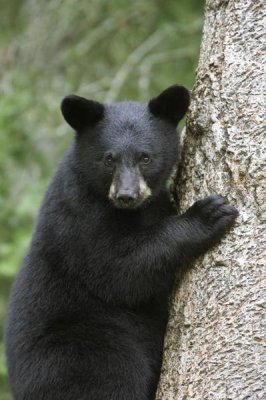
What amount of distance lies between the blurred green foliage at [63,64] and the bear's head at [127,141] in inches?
120

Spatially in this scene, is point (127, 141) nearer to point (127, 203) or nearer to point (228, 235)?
point (127, 203)

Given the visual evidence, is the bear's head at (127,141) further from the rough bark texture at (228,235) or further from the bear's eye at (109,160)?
the rough bark texture at (228,235)

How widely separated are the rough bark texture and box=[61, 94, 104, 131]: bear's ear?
2.30 ft

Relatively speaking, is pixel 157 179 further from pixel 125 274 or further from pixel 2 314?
pixel 2 314

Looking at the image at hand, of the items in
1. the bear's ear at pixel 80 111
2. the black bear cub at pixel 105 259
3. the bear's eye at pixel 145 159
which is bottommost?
the black bear cub at pixel 105 259

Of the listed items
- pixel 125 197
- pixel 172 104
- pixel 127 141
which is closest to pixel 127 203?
pixel 125 197

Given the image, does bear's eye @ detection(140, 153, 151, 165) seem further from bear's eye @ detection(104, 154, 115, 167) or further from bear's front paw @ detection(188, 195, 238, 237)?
bear's front paw @ detection(188, 195, 238, 237)

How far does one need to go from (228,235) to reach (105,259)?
0.84 m

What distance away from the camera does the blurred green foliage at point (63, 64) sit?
27.0 ft

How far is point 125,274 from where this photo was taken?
451 cm

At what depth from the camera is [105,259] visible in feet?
14.9

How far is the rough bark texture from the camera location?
3.77 meters

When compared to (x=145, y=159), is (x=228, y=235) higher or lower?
lower

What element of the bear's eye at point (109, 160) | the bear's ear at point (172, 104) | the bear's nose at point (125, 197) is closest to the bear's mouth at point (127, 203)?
the bear's nose at point (125, 197)
